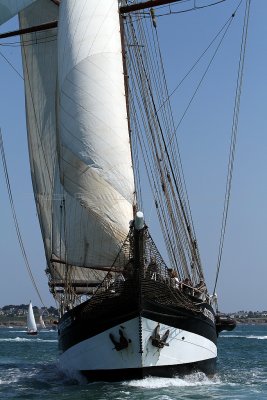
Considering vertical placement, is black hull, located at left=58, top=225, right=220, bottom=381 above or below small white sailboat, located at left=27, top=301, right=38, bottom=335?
above

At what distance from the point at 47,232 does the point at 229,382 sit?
10.2 metres

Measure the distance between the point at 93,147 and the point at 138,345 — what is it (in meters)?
6.71

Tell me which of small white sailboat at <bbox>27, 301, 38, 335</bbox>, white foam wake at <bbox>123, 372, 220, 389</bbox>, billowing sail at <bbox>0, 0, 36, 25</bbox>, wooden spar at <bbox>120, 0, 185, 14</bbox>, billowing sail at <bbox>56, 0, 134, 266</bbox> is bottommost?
small white sailboat at <bbox>27, 301, 38, 335</bbox>

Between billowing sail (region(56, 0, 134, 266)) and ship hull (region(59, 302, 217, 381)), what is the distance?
2853mm

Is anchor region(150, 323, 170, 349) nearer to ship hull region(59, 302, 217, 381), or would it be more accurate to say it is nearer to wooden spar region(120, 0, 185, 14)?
ship hull region(59, 302, 217, 381)

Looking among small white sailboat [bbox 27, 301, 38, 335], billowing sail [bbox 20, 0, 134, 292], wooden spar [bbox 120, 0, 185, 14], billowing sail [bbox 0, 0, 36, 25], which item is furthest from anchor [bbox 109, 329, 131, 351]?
small white sailboat [bbox 27, 301, 38, 335]

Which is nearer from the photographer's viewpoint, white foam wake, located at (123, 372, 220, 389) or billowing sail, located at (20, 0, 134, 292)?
white foam wake, located at (123, 372, 220, 389)

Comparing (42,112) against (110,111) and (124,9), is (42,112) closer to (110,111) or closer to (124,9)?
(124,9)

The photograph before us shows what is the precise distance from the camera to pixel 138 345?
71.9 ft

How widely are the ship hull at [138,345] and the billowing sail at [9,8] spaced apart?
461 inches

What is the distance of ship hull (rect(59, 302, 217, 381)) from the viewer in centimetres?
2197

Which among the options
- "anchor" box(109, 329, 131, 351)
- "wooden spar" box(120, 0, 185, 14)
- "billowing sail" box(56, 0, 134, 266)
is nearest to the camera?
"anchor" box(109, 329, 131, 351)

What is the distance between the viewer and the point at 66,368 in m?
25.4

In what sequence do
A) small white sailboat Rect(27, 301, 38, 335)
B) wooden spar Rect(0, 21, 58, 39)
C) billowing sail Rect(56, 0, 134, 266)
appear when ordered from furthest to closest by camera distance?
small white sailboat Rect(27, 301, 38, 335)
wooden spar Rect(0, 21, 58, 39)
billowing sail Rect(56, 0, 134, 266)
